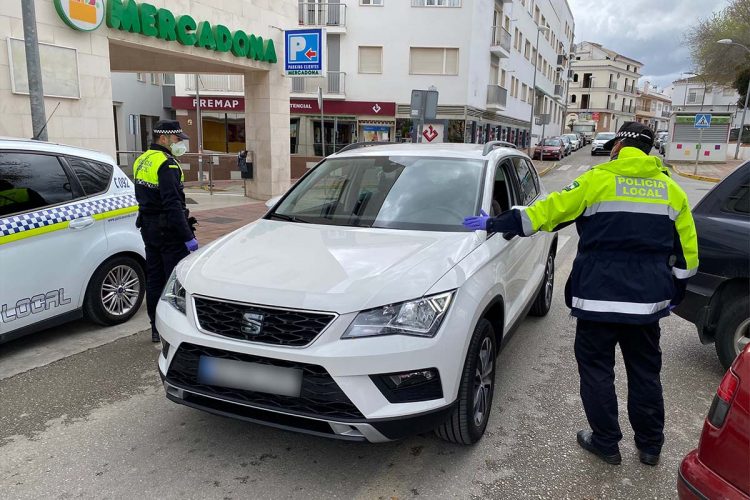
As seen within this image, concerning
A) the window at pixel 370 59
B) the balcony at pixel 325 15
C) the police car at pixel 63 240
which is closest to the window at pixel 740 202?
the police car at pixel 63 240

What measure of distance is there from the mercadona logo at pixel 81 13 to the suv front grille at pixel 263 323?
822 centimetres

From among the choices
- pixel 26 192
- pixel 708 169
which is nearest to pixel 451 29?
pixel 708 169

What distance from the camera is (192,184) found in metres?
19.5

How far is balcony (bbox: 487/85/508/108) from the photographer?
3256cm

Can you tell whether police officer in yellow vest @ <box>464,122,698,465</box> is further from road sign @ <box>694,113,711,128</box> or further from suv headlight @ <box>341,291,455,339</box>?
Answer: road sign @ <box>694,113,711,128</box>

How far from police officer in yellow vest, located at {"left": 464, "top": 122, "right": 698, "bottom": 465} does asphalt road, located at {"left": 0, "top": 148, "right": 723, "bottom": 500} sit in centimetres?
36

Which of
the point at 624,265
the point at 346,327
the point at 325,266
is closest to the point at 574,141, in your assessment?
the point at 624,265

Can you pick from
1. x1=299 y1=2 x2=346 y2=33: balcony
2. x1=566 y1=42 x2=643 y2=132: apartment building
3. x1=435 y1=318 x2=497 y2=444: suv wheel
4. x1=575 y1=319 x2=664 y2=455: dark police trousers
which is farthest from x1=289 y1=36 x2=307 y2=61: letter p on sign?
x1=566 y1=42 x2=643 y2=132: apartment building

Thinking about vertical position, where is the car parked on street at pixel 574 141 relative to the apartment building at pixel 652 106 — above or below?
below

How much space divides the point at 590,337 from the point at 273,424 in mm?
1738

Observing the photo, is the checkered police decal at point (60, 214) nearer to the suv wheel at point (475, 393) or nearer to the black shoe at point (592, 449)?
the suv wheel at point (475, 393)

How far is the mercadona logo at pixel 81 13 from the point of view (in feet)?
28.9

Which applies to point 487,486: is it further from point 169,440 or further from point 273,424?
point 169,440

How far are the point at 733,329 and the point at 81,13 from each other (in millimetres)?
10018
